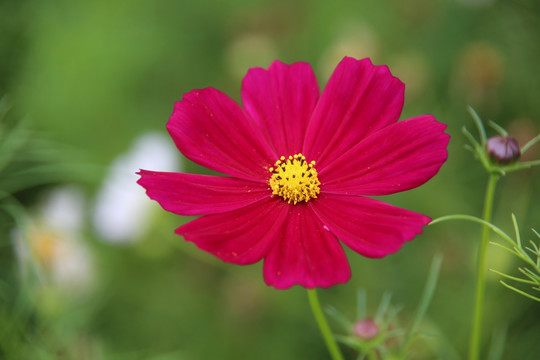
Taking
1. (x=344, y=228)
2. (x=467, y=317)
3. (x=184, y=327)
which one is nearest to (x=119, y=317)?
(x=184, y=327)

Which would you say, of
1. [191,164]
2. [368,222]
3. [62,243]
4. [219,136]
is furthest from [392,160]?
[191,164]

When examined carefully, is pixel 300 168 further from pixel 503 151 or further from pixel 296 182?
pixel 503 151

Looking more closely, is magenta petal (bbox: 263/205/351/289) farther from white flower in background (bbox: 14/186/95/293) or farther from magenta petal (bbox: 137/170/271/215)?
white flower in background (bbox: 14/186/95/293)

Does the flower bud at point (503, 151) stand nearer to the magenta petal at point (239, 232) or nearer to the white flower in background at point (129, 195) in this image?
the magenta petal at point (239, 232)

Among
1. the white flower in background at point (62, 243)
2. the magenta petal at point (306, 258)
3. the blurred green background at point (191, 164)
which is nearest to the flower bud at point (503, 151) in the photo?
the magenta petal at point (306, 258)

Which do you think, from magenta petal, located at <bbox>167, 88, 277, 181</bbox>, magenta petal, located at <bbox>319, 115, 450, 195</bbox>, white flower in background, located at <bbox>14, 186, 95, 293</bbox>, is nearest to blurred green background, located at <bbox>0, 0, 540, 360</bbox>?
white flower in background, located at <bbox>14, 186, 95, 293</bbox>

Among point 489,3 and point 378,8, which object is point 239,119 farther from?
point 378,8
